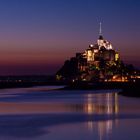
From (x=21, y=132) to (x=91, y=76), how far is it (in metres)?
127

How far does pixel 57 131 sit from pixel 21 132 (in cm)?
166

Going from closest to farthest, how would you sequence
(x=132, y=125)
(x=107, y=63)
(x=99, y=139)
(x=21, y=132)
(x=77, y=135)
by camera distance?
(x=99, y=139), (x=77, y=135), (x=21, y=132), (x=132, y=125), (x=107, y=63)

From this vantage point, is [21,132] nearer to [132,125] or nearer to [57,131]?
[57,131]

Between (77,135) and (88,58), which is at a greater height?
(88,58)

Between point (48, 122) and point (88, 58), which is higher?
point (88, 58)

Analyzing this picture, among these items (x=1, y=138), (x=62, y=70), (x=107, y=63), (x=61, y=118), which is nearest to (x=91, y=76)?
(x=107, y=63)

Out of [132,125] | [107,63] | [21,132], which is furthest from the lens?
[107,63]

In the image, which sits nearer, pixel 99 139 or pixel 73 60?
pixel 99 139

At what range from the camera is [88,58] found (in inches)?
6009

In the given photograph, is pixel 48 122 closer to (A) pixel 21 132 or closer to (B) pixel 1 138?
(A) pixel 21 132

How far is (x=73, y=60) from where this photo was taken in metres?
157

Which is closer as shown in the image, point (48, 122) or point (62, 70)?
point (48, 122)

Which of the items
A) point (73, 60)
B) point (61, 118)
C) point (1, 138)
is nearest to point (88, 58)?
point (73, 60)

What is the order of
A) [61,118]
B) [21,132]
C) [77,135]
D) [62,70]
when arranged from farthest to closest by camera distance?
[62,70] < [61,118] < [21,132] < [77,135]
